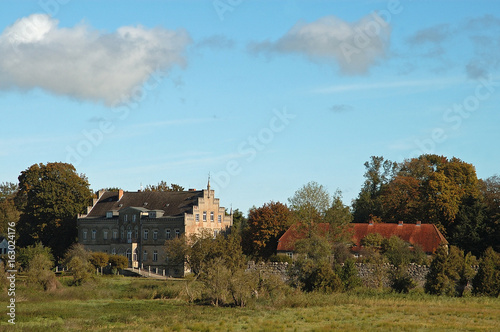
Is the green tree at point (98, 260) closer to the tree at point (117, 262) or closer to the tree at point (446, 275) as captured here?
the tree at point (117, 262)

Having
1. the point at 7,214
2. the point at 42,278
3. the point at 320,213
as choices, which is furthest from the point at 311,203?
the point at 7,214

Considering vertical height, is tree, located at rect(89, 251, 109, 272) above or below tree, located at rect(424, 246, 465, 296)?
above

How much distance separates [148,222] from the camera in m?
76.8

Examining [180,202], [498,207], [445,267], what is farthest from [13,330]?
[498,207]

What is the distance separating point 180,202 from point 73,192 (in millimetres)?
14355

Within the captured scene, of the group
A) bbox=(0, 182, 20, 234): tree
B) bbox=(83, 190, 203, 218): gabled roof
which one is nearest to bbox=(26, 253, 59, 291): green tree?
bbox=(83, 190, 203, 218): gabled roof

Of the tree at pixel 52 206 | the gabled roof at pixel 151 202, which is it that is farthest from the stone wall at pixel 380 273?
the tree at pixel 52 206

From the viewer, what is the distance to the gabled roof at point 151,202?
3032 inches

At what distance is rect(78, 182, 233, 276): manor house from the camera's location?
75500 mm

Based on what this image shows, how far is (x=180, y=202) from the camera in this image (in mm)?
77812

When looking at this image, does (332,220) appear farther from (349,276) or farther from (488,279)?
(488,279)

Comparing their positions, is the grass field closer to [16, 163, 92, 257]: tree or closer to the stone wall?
the stone wall

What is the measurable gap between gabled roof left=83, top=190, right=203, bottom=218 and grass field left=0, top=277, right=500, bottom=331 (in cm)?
2517

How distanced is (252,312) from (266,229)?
32.6 meters
